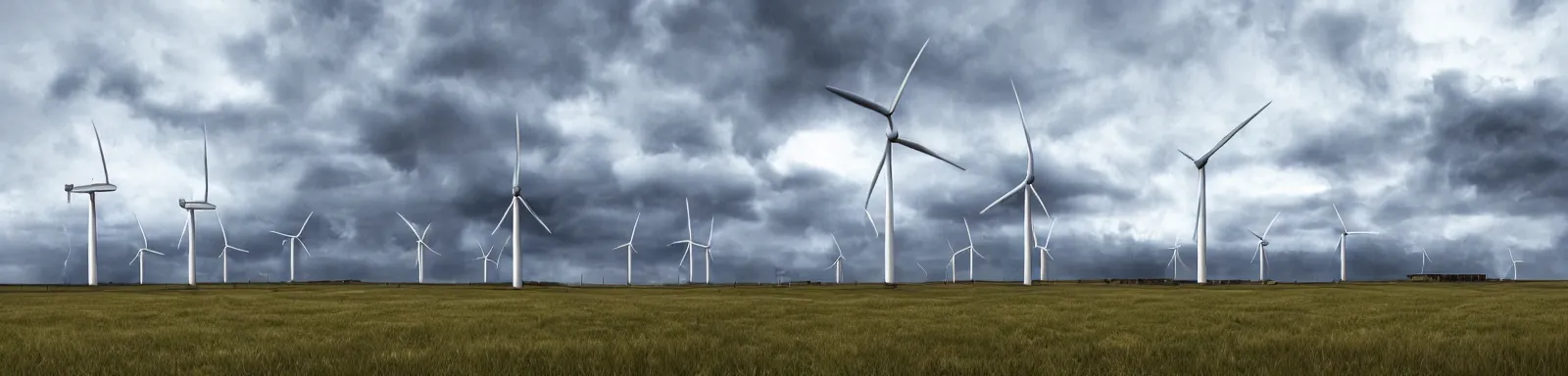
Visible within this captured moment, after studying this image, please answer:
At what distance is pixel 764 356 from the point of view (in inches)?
523

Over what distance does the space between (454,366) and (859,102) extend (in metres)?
101

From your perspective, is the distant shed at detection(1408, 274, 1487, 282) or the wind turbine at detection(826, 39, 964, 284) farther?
the distant shed at detection(1408, 274, 1487, 282)

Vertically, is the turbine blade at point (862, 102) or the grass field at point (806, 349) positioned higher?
the turbine blade at point (862, 102)

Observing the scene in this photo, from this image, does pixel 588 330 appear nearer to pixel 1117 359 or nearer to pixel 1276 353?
pixel 1117 359

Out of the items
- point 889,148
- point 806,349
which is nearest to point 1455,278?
point 889,148

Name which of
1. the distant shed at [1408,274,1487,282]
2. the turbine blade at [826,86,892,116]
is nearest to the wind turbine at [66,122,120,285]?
the turbine blade at [826,86,892,116]

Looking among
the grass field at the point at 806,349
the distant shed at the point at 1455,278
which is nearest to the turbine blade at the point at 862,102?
the grass field at the point at 806,349

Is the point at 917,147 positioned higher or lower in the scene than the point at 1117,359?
higher

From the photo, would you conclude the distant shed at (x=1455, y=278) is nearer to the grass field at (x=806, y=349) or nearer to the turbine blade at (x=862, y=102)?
the turbine blade at (x=862, y=102)

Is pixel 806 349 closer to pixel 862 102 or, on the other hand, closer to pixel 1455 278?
pixel 862 102

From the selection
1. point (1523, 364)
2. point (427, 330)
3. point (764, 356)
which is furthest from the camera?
point (427, 330)

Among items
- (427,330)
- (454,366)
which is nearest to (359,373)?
(454,366)

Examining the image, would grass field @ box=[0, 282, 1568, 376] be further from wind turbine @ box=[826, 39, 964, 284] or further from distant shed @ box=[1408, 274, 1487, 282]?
distant shed @ box=[1408, 274, 1487, 282]

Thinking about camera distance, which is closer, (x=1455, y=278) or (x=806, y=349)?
(x=806, y=349)
